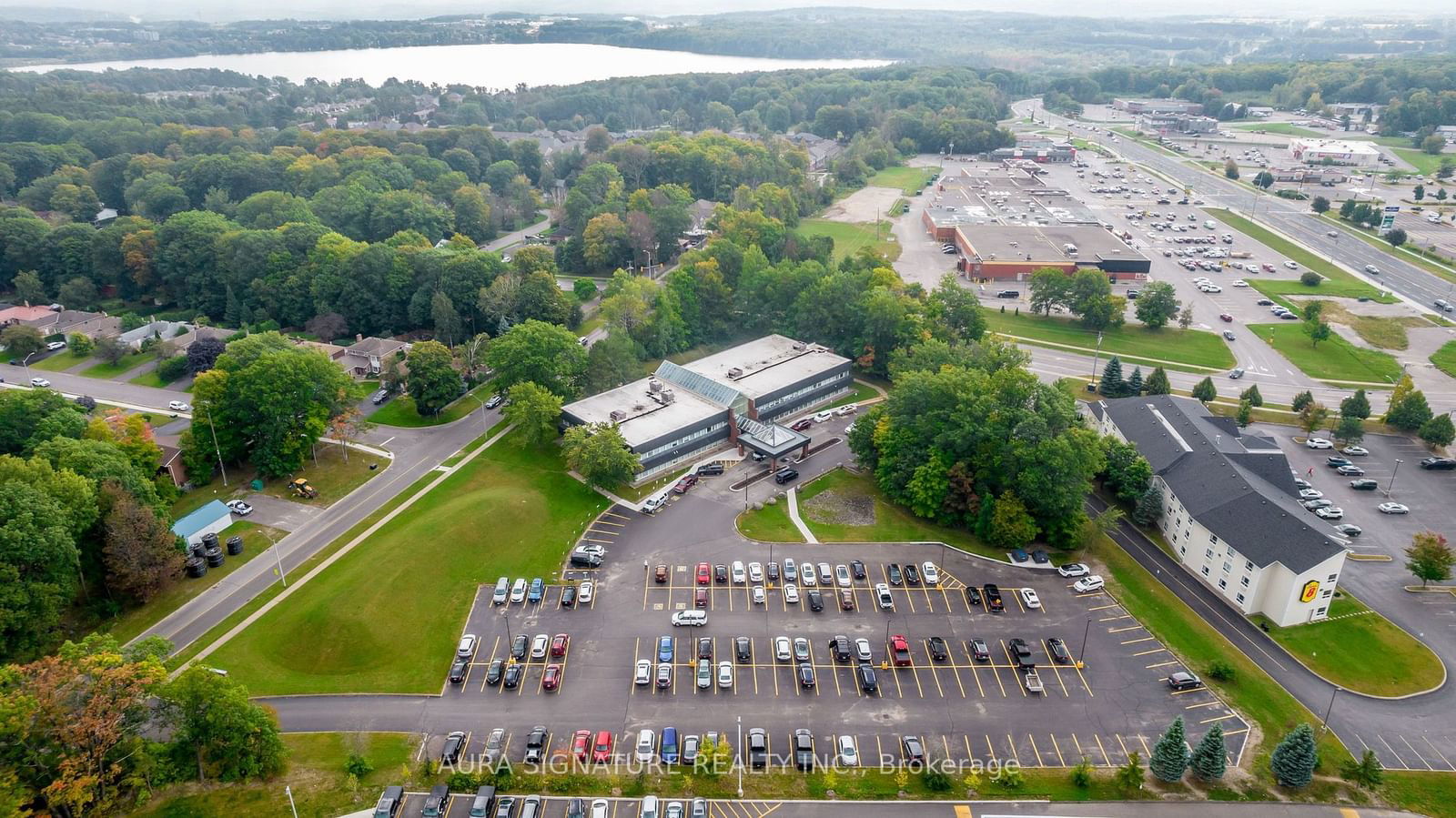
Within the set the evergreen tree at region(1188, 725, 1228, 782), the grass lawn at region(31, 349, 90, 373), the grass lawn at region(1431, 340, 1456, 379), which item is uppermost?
the grass lawn at region(1431, 340, 1456, 379)

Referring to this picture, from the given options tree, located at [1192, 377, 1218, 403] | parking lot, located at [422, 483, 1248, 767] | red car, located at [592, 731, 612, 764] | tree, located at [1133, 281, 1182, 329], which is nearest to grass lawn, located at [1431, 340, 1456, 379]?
tree, located at [1133, 281, 1182, 329]

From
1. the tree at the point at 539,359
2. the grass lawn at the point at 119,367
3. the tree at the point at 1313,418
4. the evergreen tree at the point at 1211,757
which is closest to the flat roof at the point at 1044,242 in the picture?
→ the tree at the point at 1313,418

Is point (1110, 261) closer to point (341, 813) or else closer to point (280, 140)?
point (341, 813)

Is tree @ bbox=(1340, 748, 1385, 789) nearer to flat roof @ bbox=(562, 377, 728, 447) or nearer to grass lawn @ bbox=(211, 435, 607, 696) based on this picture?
grass lawn @ bbox=(211, 435, 607, 696)

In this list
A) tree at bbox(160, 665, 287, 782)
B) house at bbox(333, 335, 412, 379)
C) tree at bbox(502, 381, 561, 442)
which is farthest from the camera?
house at bbox(333, 335, 412, 379)

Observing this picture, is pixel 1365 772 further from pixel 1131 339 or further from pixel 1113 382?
pixel 1131 339

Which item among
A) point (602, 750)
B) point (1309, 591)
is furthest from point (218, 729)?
point (1309, 591)

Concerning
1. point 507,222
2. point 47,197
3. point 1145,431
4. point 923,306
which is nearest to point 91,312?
point 47,197

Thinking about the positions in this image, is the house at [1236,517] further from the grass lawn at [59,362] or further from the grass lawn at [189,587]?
the grass lawn at [59,362]
